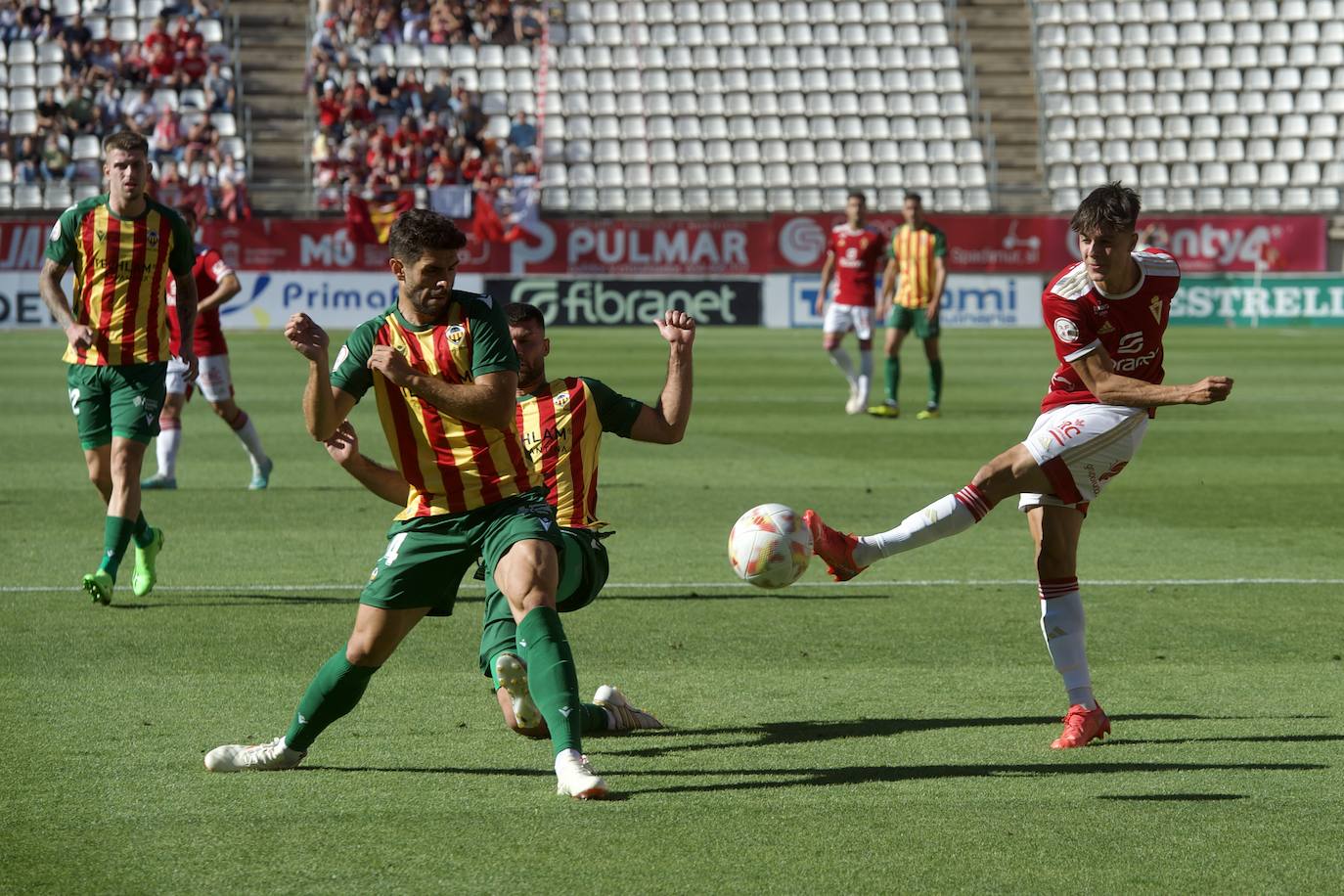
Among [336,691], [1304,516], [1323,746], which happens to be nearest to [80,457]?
[1304,516]

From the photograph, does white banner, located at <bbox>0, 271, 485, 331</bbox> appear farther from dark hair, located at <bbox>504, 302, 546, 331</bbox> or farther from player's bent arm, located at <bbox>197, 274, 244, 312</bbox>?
dark hair, located at <bbox>504, 302, 546, 331</bbox>

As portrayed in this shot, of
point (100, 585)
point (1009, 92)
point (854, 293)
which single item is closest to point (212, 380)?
point (100, 585)

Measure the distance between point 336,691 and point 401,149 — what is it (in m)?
31.4

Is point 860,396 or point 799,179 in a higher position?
point 799,179

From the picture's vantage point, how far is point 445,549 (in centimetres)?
531

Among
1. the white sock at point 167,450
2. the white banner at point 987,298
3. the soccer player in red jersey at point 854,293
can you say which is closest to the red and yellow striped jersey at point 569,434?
the white sock at point 167,450

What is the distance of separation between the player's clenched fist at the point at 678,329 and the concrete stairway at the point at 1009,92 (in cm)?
3286

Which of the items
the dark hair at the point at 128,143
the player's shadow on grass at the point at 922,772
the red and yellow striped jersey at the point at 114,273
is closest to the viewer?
the player's shadow on grass at the point at 922,772

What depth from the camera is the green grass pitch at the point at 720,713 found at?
4598mm

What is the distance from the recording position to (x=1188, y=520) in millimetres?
11664

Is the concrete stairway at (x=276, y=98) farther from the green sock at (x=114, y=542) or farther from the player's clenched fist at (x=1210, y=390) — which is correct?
the player's clenched fist at (x=1210, y=390)

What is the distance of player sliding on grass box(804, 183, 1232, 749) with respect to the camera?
5.90 m

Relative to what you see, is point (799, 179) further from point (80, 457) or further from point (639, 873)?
point (639, 873)

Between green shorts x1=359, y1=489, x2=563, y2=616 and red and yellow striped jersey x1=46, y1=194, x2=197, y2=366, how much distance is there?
150 inches
